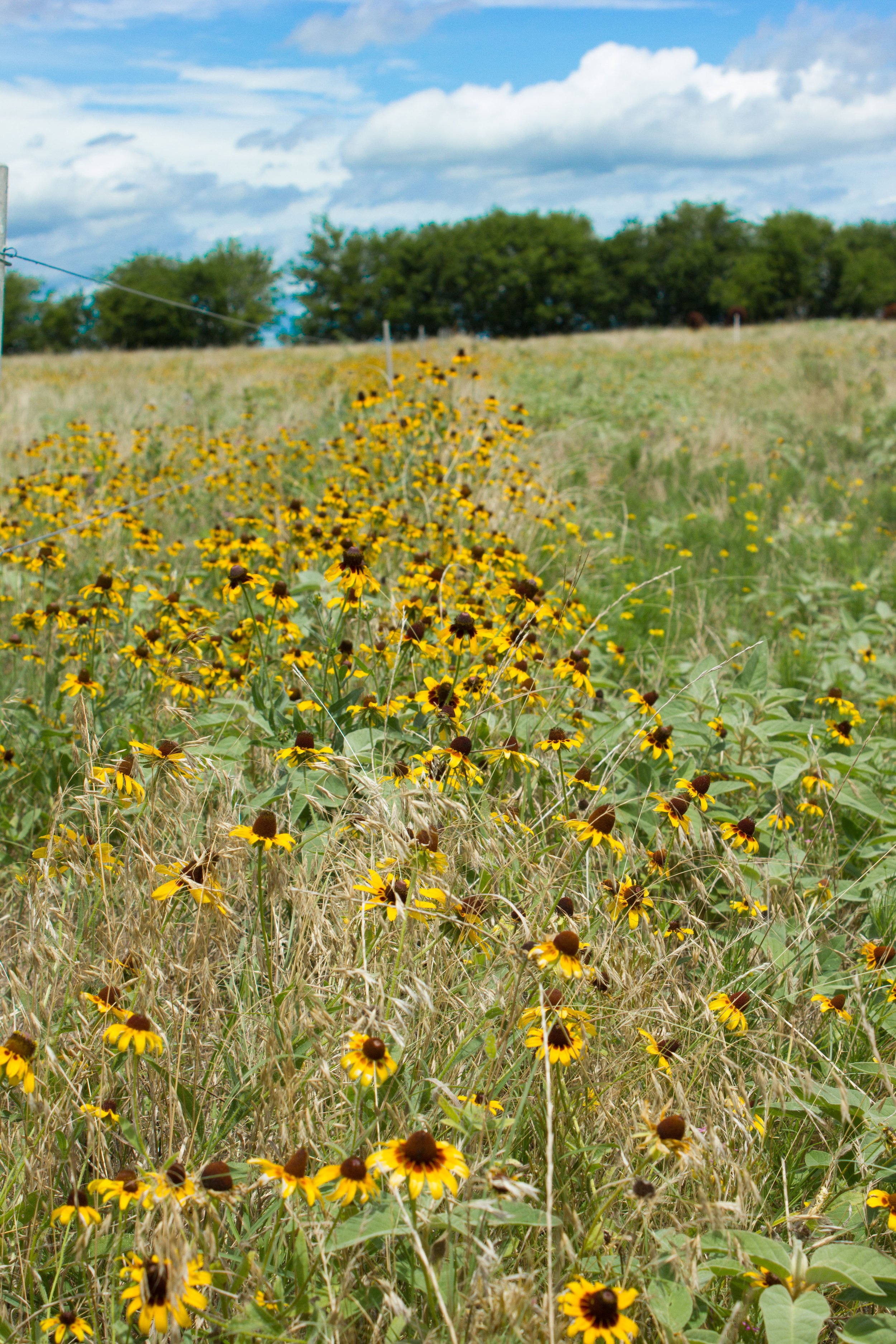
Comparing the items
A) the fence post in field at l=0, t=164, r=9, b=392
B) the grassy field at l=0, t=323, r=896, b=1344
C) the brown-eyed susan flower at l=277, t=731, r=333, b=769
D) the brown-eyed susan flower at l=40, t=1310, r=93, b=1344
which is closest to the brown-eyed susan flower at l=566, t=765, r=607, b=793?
the grassy field at l=0, t=323, r=896, b=1344

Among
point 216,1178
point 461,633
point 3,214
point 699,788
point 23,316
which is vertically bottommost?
point 216,1178

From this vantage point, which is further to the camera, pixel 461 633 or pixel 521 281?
pixel 521 281

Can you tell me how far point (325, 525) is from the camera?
382 centimetres

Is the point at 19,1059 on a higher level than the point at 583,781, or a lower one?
lower

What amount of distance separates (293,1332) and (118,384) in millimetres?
13196

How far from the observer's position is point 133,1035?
4.80 feet

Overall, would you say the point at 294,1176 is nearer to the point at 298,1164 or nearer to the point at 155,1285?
the point at 298,1164

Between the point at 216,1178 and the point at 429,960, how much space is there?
0.62m

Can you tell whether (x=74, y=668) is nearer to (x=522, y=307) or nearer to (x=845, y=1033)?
(x=845, y=1033)

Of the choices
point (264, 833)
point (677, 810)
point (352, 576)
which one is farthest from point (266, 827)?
point (352, 576)

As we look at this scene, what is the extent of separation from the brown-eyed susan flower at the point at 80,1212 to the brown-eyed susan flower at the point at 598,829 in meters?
1.03

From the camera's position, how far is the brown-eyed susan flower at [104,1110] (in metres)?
1.50

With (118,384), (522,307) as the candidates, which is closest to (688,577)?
(118,384)

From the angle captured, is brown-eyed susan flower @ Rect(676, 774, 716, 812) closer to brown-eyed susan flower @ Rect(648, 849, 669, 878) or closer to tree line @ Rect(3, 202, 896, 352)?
brown-eyed susan flower @ Rect(648, 849, 669, 878)
